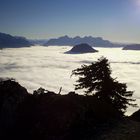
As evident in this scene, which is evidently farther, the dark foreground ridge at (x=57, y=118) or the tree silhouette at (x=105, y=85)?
the tree silhouette at (x=105, y=85)

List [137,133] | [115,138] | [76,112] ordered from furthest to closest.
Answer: [76,112] < [137,133] < [115,138]

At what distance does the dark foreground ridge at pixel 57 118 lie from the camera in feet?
71.0

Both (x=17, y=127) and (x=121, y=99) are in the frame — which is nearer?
(x=17, y=127)

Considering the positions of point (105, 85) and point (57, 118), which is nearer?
point (57, 118)

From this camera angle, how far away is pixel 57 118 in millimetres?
22812

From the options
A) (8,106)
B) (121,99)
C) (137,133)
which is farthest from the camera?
(121,99)

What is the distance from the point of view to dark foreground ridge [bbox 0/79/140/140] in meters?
21.7

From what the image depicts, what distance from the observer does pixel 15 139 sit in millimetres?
23844

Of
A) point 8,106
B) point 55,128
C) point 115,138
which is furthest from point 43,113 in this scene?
point 115,138

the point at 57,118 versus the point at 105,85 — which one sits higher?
the point at 105,85

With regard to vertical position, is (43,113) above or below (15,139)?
above

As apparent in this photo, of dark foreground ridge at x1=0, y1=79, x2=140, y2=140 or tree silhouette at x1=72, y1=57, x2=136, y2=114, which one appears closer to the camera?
dark foreground ridge at x1=0, y1=79, x2=140, y2=140

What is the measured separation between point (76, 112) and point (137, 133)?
561cm

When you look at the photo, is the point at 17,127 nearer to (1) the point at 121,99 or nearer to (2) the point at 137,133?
(2) the point at 137,133
